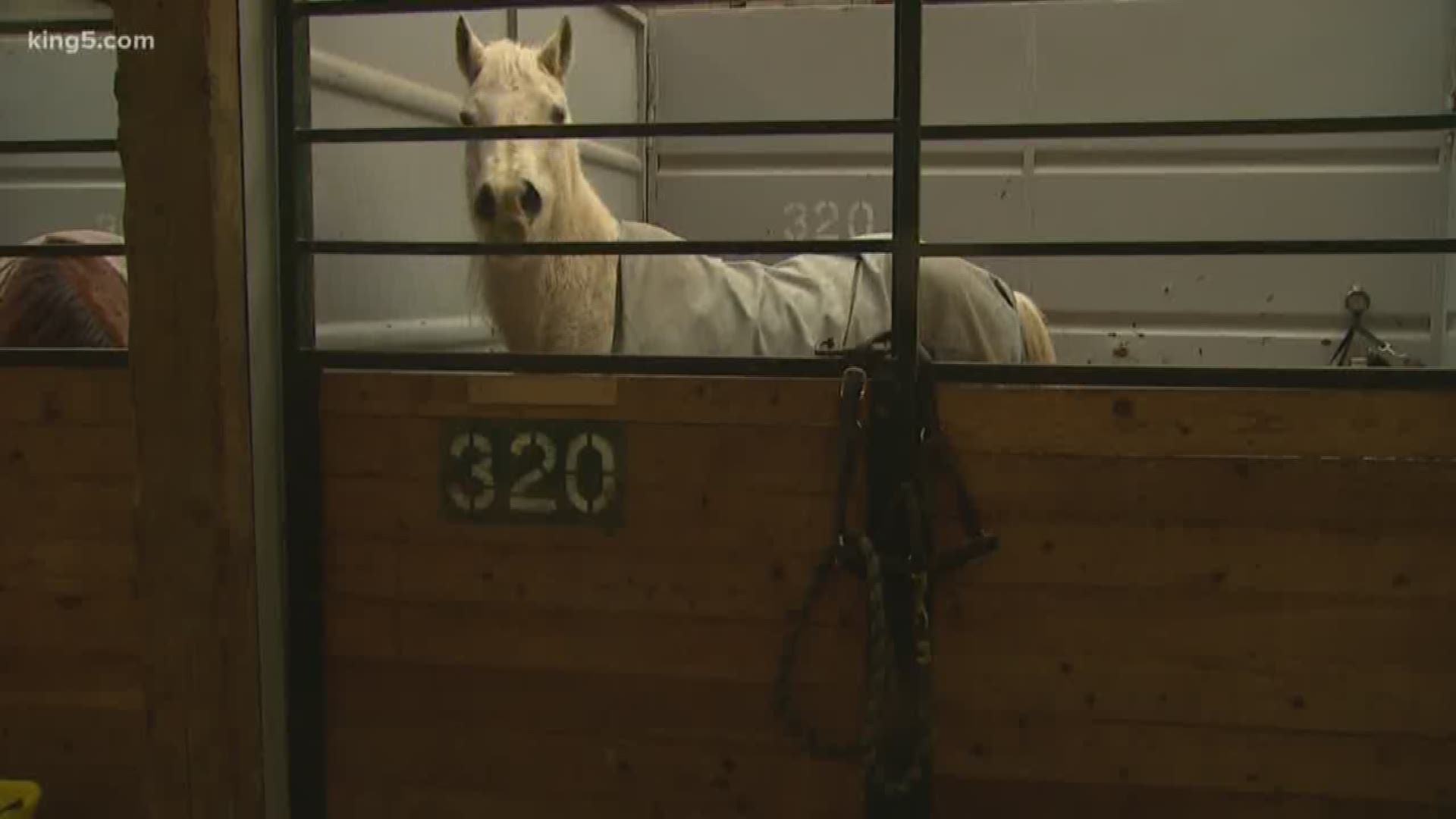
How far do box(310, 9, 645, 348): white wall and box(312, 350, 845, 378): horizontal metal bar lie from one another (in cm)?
57

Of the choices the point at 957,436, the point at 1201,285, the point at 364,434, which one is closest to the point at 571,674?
the point at 364,434

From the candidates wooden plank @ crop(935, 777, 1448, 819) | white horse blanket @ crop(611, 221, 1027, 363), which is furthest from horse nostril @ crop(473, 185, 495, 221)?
wooden plank @ crop(935, 777, 1448, 819)

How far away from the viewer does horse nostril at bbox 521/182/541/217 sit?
238cm

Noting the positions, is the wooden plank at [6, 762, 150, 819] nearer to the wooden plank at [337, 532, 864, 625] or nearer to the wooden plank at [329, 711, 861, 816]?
the wooden plank at [329, 711, 861, 816]

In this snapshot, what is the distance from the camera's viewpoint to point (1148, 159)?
165 inches

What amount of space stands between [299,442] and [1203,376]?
1.45 metres

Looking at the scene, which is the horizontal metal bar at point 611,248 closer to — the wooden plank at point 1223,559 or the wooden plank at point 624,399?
the wooden plank at point 624,399

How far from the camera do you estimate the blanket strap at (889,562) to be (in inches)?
70.2

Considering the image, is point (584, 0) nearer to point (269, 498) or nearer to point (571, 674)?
point (269, 498)

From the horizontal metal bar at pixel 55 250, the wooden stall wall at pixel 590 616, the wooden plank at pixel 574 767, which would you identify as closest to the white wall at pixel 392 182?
the horizontal metal bar at pixel 55 250

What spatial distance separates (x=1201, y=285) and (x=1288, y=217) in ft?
1.19

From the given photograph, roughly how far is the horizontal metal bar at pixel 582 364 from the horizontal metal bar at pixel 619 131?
1.14ft

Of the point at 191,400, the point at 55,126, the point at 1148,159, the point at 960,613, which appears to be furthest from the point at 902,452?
the point at 1148,159

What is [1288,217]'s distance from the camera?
13.4 ft
